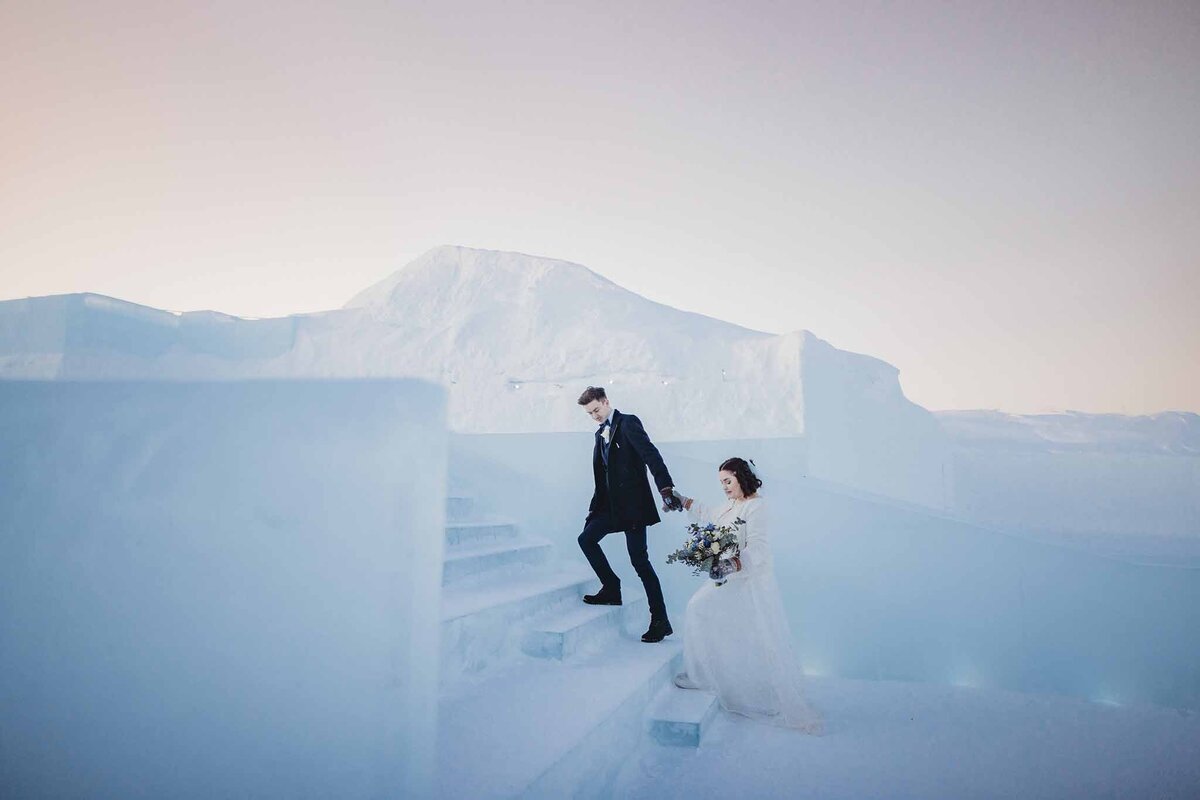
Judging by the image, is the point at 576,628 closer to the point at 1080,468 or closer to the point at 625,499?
the point at 625,499

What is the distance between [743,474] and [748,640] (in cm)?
106

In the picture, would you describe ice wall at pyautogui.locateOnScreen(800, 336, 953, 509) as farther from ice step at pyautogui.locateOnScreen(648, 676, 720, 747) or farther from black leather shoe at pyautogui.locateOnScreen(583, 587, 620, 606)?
ice step at pyautogui.locateOnScreen(648, 676, 720, 747)

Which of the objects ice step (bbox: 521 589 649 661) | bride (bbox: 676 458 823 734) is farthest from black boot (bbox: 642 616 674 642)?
bride (bbox: 676 458 823 734)

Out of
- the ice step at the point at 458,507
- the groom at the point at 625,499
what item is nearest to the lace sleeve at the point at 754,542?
the groom at the point at 625,499

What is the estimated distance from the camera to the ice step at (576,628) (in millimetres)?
3650

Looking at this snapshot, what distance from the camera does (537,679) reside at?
3.32 m

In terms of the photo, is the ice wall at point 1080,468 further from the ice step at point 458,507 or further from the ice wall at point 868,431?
the ice step at point 458,507

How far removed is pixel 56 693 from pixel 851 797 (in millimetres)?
3084

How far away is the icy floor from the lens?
2959 millimetres

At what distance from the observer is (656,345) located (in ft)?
37.4

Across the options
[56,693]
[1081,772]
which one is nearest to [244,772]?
[56,693]

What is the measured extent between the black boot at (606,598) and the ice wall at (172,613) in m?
2.91

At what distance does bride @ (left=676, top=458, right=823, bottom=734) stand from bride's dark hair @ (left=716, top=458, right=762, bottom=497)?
4.8 inches

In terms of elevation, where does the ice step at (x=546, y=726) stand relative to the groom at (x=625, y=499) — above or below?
below
